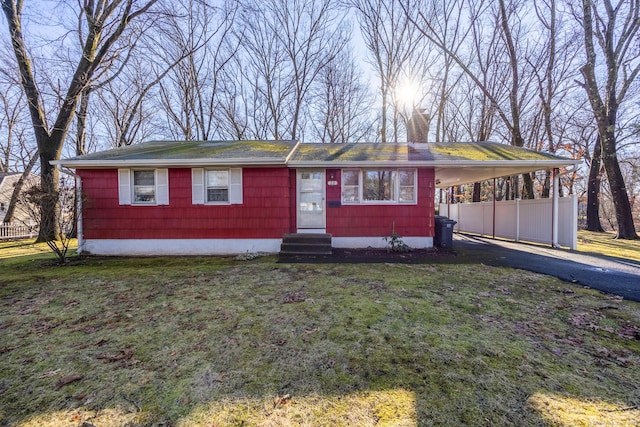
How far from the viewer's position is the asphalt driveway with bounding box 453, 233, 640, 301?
5.09 m

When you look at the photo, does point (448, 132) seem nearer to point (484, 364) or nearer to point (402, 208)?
point (402, 208)

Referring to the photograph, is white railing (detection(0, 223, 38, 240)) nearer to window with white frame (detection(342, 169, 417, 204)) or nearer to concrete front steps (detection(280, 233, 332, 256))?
concrete front steps (detection(280, 233, 332, 256))

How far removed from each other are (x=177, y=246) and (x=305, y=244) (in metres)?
3.86

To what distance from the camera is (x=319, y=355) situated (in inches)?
111

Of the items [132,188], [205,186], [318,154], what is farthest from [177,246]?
[318,154]

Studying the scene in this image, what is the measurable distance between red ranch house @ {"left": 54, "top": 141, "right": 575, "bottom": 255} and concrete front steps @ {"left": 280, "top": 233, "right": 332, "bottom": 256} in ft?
1.28

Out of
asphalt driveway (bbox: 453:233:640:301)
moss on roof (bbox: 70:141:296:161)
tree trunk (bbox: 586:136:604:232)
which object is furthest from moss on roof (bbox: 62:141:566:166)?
tree trunk (bbox: 586:136:604:232)

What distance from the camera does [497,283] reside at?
17.3 feet

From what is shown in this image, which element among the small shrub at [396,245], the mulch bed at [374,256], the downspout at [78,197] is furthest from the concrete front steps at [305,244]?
the downspout at [78,197]

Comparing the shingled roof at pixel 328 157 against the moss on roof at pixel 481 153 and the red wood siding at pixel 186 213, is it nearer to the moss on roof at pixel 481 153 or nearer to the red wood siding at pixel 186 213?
the moss on roof at pixel 481 153

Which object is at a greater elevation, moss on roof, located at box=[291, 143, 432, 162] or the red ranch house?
moss on roof, located at box=[291, 143, 432, 162]

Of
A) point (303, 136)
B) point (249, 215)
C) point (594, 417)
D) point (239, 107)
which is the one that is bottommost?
point (594, 417)

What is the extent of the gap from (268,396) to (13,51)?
16079 millimetres

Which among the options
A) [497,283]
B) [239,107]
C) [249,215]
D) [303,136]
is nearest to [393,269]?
[497,283]
